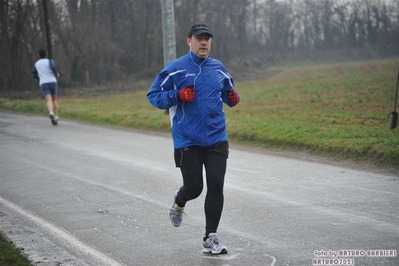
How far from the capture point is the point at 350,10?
52.3m

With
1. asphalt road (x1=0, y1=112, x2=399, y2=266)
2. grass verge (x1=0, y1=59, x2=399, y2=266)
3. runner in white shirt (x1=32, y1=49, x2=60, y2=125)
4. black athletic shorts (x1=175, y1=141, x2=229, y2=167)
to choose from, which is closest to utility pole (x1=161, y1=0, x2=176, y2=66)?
grass verge (x1=0, y1=59, x2=399, y2=266)

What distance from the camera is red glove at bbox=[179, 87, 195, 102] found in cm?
614

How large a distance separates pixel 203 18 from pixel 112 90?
2668 cm

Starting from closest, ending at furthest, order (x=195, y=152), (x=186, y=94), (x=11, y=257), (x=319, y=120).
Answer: (x=11, y=257) → (x=186, y=94) → (x=195, y=152) → (x=319, y=120)

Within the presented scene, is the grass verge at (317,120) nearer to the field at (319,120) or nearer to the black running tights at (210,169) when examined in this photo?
the field at (319,120)

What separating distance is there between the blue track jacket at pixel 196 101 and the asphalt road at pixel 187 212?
1.02 metres

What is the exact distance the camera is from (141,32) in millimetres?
64375

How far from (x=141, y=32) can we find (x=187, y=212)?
57.3m

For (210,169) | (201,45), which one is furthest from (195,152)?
(201,45)

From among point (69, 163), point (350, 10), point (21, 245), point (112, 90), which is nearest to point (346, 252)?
point (21, 245)

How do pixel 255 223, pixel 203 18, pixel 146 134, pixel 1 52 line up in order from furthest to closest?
pixel 203 18 < pixel 1 52 < pixel 146 134 < pixel 255 223

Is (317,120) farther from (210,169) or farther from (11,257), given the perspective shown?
(11,257)

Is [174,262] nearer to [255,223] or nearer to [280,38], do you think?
[255,223]

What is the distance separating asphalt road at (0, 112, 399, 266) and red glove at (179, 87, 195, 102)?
4.42 ft
